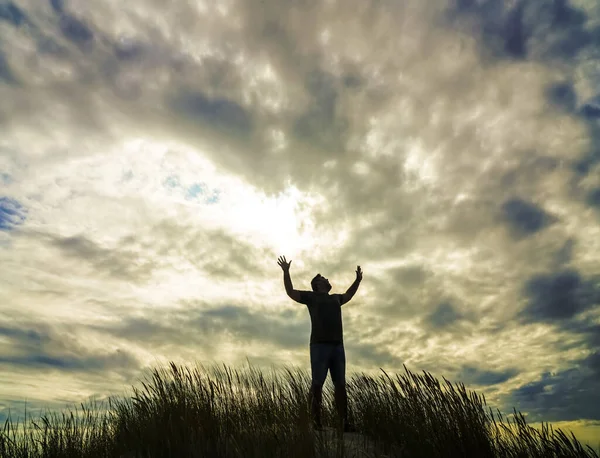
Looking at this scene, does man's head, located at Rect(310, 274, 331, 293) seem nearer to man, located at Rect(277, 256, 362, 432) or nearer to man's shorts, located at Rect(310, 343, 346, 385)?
man, located at Rect(277, 256, 362, 432)

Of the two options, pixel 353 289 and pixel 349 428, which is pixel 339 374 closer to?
pixel 349 428

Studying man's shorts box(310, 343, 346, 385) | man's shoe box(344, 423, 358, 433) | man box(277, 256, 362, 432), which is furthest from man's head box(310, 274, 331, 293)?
man's shoe box(344, 423, 358, 433)

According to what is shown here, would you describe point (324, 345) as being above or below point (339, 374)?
above

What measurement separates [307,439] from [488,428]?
2907mm

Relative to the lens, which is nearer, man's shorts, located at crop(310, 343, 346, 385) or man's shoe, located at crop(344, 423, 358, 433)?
man's shorts, located at crop(310, 343, 346, 385)

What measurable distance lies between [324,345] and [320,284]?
45.6 inches

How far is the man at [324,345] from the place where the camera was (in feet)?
26.2

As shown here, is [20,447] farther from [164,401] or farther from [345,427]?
[345,427]

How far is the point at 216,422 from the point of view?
8.19 metres

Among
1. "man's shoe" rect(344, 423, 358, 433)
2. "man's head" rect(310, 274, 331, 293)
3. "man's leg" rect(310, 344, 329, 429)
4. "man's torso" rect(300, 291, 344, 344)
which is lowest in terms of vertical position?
"man's shoe" rect(344, 423, 358, 433)

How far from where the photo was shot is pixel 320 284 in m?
8.86

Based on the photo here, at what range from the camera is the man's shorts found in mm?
8000

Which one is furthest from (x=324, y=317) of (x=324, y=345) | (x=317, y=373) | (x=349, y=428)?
(x=349, y=428)

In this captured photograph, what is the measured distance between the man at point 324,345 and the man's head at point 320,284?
142mm
